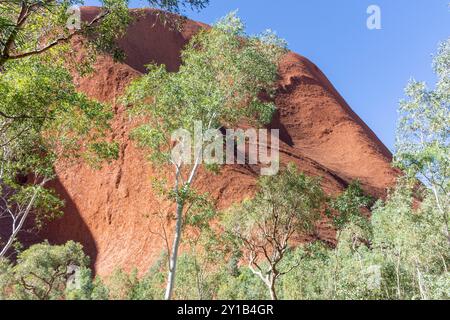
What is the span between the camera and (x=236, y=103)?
15062 mm

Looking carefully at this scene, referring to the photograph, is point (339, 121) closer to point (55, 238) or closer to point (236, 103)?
point (55, 238)

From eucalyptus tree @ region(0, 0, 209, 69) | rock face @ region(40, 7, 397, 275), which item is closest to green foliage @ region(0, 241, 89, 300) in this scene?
rock face @ region(40, 7, 397, 275)

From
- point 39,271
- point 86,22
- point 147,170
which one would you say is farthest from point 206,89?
point 147,170

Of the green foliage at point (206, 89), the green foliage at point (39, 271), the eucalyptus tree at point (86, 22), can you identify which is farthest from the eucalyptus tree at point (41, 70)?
the green foliage at point (39, 271)

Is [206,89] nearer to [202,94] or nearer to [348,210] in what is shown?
[202,94]

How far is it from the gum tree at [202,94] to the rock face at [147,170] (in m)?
1.90

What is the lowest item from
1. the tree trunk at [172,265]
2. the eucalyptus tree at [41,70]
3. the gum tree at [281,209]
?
the tree trunk at [172,265]

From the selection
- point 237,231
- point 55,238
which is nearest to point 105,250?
point 55,238

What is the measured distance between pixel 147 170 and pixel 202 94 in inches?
873

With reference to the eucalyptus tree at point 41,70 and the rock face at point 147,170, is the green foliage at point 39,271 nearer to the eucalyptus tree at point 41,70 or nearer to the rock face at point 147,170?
the rock face at point 147,170

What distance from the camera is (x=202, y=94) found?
1417 cm

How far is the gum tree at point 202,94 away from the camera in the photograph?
1395cm

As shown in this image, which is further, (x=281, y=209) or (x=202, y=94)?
(x=281, y=209)

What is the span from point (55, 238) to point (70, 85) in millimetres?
26987
